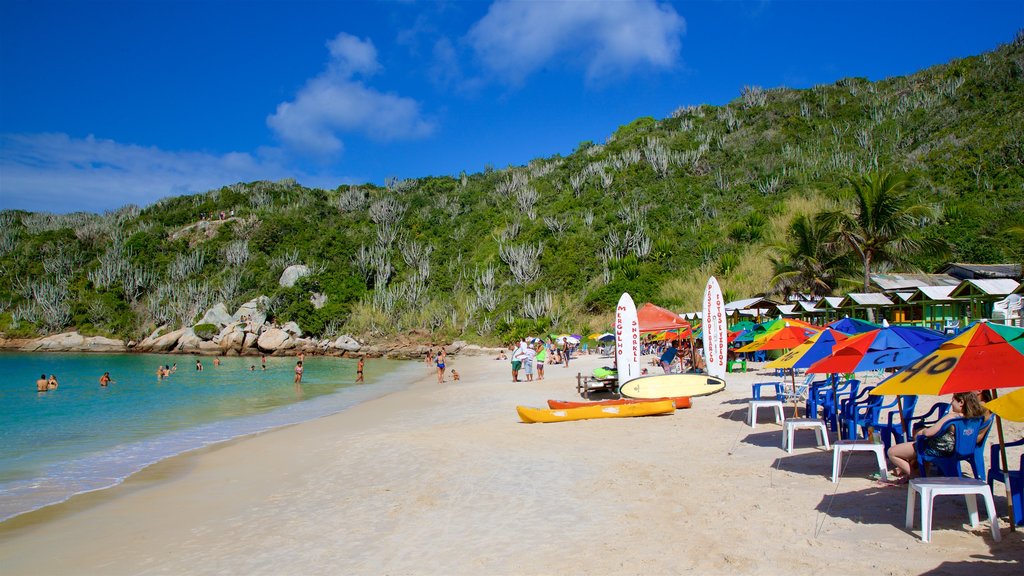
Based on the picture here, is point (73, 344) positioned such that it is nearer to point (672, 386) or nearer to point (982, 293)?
point (672, 386)

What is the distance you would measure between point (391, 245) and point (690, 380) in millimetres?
52685

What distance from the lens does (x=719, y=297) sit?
13055 mm

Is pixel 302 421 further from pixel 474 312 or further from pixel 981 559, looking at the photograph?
pixel 474 312

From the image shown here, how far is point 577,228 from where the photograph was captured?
54438 mm

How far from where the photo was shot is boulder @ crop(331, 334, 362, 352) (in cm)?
4697

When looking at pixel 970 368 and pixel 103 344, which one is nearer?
pixel 970 368

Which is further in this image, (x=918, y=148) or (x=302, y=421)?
(x=918, y=148)

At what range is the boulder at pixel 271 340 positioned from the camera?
4819 centimetres

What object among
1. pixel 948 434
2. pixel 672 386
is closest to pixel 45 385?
pixel 672 386

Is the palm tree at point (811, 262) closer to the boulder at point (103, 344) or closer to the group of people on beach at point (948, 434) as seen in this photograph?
the group of people on beach at point (948, 434)

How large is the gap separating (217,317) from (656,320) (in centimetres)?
4639

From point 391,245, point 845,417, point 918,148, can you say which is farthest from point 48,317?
point 918,148

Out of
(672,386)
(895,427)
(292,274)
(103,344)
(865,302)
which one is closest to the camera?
(895,427)

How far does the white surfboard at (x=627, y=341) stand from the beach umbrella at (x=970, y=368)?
862cm
